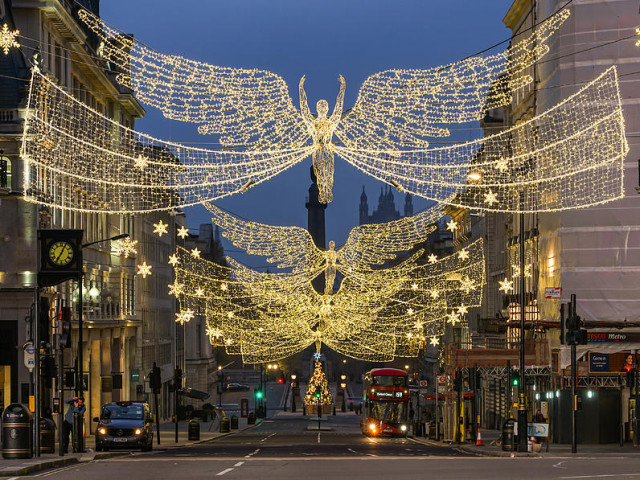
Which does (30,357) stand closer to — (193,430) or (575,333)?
(575,333)

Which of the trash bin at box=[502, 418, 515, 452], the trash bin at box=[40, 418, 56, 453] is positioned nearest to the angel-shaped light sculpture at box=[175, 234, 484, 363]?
the trash bin at box=[502, 418, 515, 452]

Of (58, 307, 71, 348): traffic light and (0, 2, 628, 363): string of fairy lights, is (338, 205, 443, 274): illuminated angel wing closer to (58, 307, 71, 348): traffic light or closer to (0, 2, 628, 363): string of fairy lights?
(0, 2, 628, 363): string of fairy lights

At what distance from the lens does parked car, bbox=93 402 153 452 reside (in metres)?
38.9

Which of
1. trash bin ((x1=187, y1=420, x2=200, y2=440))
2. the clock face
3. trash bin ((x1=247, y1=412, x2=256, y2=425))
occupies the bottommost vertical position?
trash bin ((x1=247, y1=412, x2=256, y2=425))

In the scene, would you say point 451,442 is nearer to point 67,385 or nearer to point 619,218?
point 619,218

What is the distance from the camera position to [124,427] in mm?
39125

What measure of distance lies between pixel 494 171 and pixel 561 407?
12493mm

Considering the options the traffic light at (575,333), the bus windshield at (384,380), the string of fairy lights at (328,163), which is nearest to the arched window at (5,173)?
the string of fairy lights at (328,163)

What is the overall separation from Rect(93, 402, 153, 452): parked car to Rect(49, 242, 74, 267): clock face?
8.49 m

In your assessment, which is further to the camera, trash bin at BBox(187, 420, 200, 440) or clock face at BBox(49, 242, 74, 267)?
trash bin at BBox(187, 420, 200, 440)

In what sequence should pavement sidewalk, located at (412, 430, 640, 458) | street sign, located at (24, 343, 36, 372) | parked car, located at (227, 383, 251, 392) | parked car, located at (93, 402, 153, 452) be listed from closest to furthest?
1. street sign, located at (24, 343, 36, 372)
2. pavement sidewalk, located at (412, 430, 640, 458)
3. parked car, located at (93, 402, 153, 452)
4. parked car, located at (227, 383, 251, 392)

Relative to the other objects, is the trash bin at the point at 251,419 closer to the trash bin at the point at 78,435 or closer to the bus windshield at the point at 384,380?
the bus windshield at the point at 384,380

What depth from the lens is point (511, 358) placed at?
4969 cm

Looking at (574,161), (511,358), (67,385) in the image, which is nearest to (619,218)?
(574,161)
